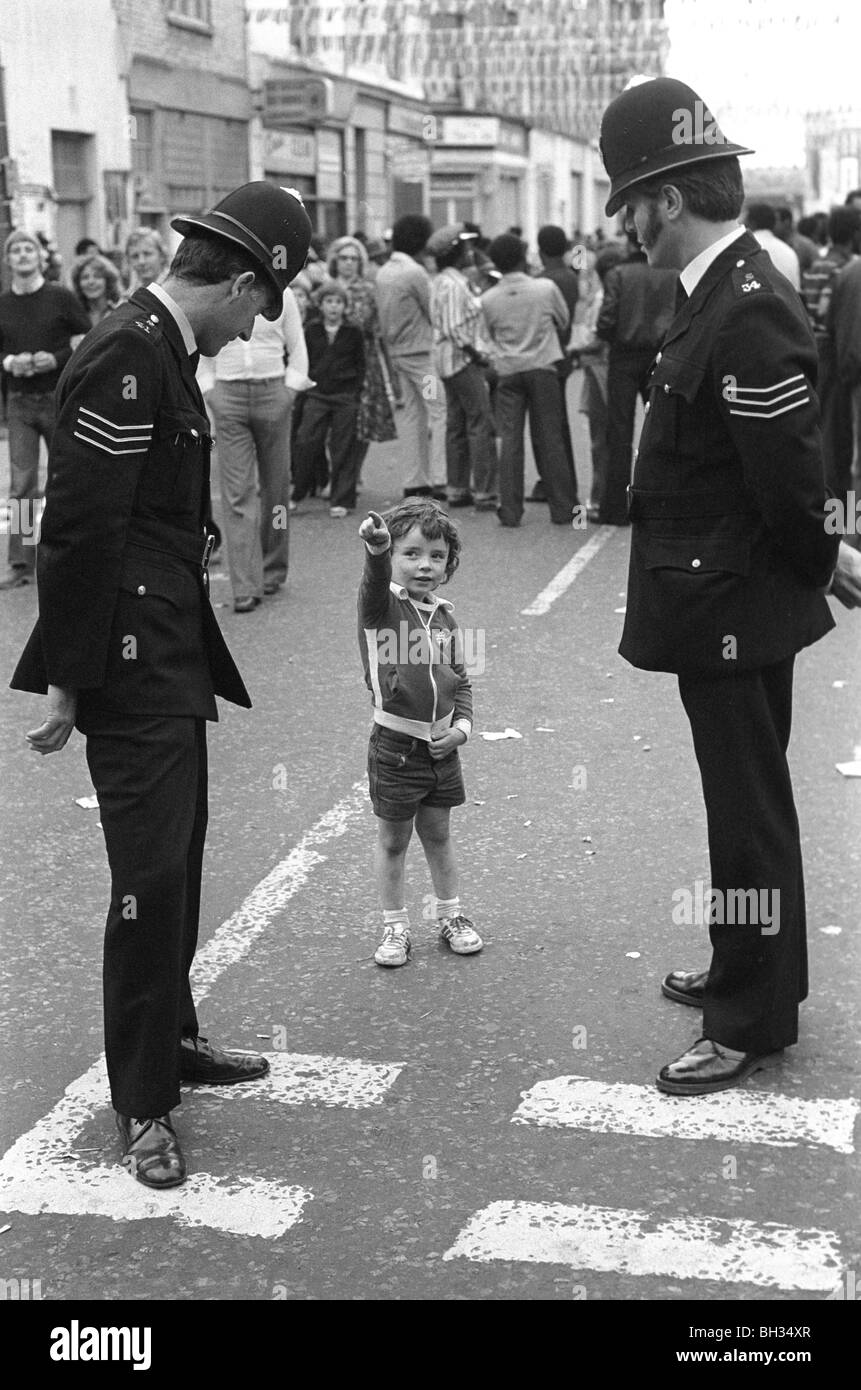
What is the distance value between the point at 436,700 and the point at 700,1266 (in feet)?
6.09

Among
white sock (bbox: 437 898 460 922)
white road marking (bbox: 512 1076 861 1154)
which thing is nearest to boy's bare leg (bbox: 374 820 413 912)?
white sock (bbox: 437 898 460 922)

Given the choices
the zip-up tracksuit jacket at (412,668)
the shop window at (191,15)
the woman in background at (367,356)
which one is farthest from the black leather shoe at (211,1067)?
the shop window at (191,15)

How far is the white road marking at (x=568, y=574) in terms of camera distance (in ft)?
31.3

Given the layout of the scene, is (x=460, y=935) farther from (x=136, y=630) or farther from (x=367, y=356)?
(x=367, y=356)

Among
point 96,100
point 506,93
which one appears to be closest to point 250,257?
point 96,100

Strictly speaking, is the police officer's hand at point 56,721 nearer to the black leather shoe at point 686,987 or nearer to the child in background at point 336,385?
the black leather shoe at point 686,987

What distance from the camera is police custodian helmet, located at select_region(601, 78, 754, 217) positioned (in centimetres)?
382

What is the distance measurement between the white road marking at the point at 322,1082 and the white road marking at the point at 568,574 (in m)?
5.35

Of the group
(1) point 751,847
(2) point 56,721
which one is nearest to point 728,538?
(1) point 751,847

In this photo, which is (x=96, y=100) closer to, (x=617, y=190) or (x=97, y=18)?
(x=97, y=18)

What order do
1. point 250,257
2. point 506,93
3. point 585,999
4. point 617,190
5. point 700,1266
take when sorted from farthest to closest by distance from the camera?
point 506,93
point 585,999
point 617,190
point 250,257
point 700,1266

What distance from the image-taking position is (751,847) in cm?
404

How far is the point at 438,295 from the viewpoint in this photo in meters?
12.8

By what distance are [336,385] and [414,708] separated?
27.6 ft
